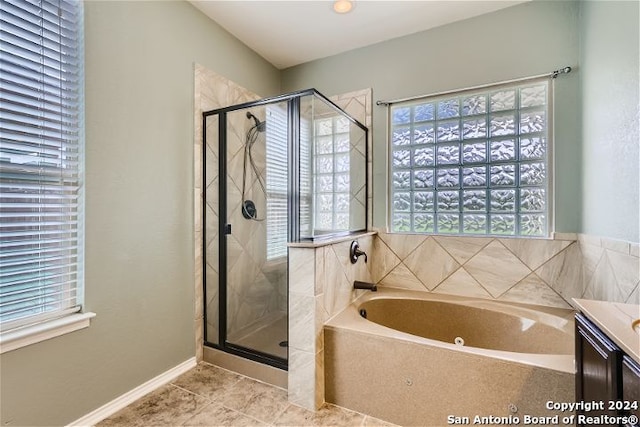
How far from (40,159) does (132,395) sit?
53.9 inches

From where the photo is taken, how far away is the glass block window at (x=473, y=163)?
206cm

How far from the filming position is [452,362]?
1421 mm

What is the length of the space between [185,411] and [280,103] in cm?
190

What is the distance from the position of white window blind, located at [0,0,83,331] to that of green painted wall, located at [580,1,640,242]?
2.66 metres

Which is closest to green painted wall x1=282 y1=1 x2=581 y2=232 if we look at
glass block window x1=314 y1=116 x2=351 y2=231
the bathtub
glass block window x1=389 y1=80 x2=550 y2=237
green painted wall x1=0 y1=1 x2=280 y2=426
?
glass block window x1=389 y1=80 x2=550 y2=237

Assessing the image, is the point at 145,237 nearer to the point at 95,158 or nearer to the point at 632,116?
the point at 95,158

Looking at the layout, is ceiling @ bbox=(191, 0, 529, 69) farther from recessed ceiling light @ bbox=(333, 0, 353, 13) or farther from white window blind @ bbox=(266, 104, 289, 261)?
white window blind @ bbox=(266, 104, 289, 261)

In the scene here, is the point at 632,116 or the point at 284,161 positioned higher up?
the point at 632,116

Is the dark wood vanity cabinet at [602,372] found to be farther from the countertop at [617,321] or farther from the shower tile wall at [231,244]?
the shower tile wall at [231,244]

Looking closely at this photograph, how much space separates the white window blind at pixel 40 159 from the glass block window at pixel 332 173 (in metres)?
1.29

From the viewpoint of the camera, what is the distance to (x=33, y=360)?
130 centimetres

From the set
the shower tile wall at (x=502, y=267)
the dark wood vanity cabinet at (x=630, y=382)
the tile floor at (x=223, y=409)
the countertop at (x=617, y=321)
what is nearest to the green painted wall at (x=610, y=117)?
the shower tile wall at (x=502, y=267)

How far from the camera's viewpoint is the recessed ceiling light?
6.60 feet

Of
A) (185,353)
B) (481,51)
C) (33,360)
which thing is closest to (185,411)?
(185,353)
